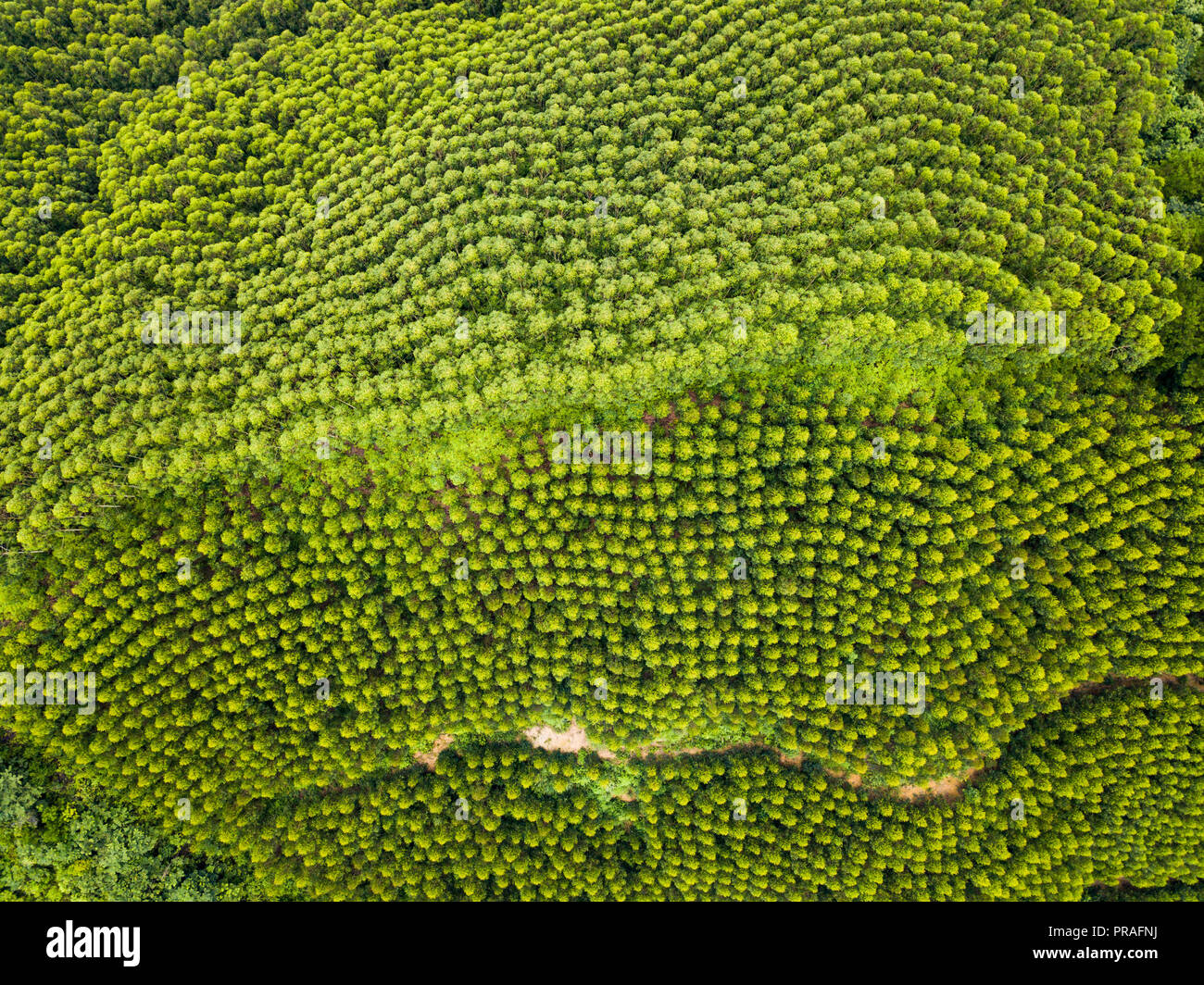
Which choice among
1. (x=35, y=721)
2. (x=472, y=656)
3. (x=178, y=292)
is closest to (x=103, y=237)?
(x=178, y=292)

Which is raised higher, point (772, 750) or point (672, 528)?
point (672, 528)

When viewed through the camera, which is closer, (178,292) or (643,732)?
(643,732)

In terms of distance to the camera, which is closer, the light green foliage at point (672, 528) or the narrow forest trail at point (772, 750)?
the light green foliage at point (672, 528)

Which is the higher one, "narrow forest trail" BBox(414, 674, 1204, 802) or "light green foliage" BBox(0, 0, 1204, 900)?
"light green foliage" BBox(0, 0, 1204, 900)

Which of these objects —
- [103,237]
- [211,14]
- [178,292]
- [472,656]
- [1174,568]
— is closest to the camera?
[1174,568]

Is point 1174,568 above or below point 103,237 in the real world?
below

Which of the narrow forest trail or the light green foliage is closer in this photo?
the light green foliage

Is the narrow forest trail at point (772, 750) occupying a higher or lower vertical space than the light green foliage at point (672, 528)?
lower

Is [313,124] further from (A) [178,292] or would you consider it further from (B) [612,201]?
(B) [612,201]

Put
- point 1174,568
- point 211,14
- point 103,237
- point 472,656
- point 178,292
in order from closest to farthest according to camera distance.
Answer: point 1174,568 → point 472,656 → point 178,292 → point 103,237 → point 211,14

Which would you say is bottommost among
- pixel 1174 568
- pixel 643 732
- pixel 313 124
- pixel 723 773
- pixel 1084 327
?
pixel 723 773

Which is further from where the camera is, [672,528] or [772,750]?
[772,750]
